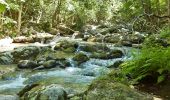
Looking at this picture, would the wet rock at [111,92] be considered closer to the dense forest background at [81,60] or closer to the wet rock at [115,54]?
the dense forest background at [81,60]

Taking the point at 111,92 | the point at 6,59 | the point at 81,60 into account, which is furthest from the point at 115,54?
the point at 111,92

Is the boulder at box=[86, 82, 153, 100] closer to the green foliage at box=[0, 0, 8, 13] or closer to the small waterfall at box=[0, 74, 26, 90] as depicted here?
the green foliage at box=[0, 0, 8, 13]

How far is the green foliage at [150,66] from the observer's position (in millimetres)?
5227

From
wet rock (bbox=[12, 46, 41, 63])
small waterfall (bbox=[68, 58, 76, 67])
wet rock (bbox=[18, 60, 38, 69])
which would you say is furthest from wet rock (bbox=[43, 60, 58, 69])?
wet rock (bbox=[12, 46, 41, 63])

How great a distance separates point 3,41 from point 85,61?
363 inches

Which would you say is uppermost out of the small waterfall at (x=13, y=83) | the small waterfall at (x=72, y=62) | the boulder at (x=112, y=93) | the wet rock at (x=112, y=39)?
the boulder at (x=112, y=93)

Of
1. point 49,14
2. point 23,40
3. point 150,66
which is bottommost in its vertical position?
point 23,40

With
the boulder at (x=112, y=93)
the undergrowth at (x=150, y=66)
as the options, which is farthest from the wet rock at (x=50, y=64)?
the boulder at (x=112, y=93)

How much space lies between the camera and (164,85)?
17.3ft

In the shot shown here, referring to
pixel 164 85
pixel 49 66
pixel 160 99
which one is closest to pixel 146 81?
pixel 164 85

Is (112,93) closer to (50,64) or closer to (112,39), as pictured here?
(50,64)

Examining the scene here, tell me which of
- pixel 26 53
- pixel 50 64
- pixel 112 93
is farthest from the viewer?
pixel 26 53

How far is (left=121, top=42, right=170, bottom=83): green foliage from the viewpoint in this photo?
206 inches

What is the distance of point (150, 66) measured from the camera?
5.54 meters
